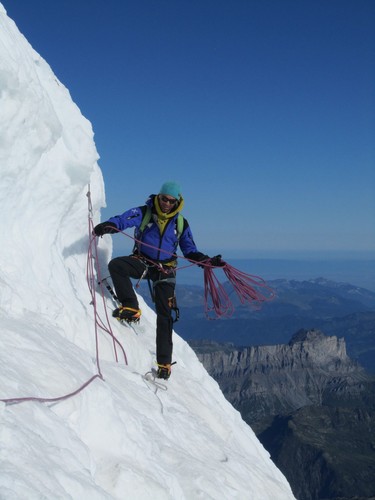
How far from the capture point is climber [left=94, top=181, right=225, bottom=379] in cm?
996

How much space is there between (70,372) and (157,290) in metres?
4.12

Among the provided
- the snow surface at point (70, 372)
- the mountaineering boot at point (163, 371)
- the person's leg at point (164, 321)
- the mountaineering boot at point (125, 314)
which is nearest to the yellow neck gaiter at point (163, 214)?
the person's leg at point (164, 321)

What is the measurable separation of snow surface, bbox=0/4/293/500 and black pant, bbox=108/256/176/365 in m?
0.61

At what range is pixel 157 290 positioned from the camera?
10078 mm

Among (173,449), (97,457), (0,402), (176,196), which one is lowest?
(173,449)

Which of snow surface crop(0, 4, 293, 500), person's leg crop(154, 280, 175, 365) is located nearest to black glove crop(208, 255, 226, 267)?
person's leg crop(154, 280, 175, 365)

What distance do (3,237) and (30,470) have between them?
4.97 meters

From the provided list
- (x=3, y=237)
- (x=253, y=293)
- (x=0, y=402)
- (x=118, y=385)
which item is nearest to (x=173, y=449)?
(x=118, y=385)

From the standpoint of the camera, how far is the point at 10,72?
7.45 metres

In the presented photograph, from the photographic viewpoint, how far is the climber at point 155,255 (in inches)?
392

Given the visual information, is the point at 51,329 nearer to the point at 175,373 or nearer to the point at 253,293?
the point at 175,373

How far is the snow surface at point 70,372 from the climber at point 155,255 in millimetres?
702

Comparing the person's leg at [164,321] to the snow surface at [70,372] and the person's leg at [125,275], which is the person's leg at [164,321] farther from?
the snow surface at [70,372]

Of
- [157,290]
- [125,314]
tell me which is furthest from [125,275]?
[125,314]
